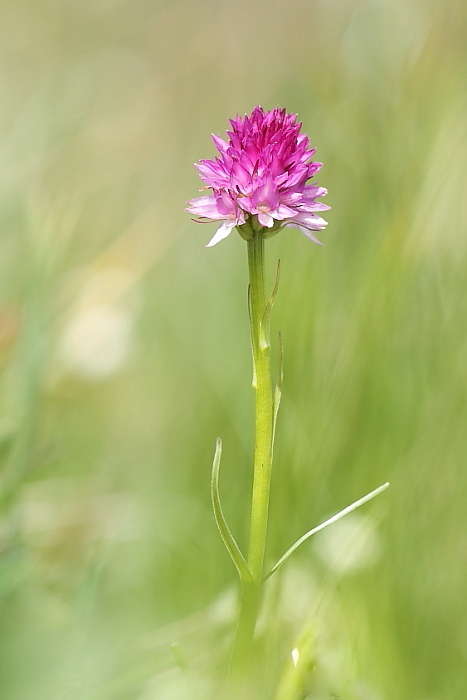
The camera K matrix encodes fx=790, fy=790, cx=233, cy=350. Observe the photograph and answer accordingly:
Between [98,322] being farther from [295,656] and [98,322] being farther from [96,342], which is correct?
[295,656]

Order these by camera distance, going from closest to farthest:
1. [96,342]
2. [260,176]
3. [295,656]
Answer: [295,656]
[260,176]
[96,342]

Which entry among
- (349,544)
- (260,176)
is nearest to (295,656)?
(349,544)

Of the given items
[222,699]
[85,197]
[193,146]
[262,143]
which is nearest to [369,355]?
[262,143]

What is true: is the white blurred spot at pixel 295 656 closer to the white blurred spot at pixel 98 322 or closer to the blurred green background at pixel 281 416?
the blurred green background at pixel 281 416

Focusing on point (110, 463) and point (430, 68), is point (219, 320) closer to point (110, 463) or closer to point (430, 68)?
point (110, 463)

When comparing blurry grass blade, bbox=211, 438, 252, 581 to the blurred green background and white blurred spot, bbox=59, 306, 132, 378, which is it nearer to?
the blurred green background

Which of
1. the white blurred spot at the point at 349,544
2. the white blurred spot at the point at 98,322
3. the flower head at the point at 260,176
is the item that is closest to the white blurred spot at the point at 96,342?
the white blurred spot at the point at 98,322

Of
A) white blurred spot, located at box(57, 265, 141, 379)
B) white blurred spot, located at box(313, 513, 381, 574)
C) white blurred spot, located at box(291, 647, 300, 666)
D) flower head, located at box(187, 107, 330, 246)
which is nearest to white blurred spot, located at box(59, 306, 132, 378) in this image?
white blurred spot, located at box(57, 265, 141, 379)

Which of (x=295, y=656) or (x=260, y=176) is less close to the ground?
(x=260, y=176)
